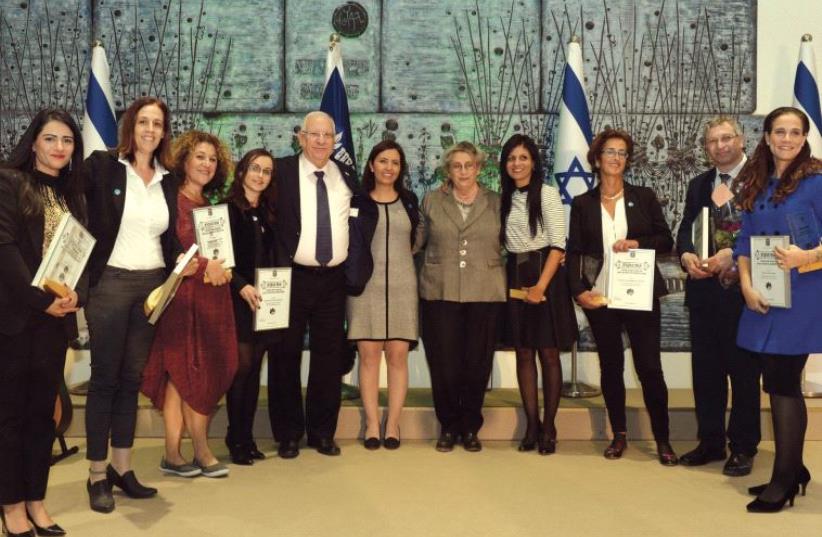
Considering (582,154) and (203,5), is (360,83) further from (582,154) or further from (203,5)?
(582,154)

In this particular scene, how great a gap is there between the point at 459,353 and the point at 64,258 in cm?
225

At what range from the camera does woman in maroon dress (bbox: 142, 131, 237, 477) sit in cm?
387

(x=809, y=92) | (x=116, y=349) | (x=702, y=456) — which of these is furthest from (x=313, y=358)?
(x=809, y=92)

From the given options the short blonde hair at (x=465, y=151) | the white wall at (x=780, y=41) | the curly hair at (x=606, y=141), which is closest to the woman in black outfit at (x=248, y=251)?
the short blonde hair at (x=465, y=151)

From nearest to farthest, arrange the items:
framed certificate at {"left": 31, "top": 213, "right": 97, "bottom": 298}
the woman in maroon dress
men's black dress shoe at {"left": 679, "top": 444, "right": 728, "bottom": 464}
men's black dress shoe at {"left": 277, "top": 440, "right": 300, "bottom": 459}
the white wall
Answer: framed certificate at {"left": 31, "top": 213, "right": 97, "bottom": 298} → the woman in maroon dress → men's black dress shoe at {"left": 679, "top": 444, "right": 728, "bottom": 464} → men's black dress shoe at {"left": 277, "top": 440, "right": 300, "bottom": 459} → the white wall

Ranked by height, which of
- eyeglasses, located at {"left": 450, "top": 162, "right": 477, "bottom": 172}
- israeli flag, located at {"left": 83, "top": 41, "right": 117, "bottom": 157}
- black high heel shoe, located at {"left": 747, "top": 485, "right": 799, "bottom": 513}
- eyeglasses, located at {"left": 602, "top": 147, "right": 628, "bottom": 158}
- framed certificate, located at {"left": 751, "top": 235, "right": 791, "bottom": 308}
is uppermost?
israeli flag, located at {"left": 83, "top": 41, "right": 117, "bottom": 157}

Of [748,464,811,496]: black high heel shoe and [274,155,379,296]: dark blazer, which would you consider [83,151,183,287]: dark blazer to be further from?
[748,464,811,496]: black high heel shoe

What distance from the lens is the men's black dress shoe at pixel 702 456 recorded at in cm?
430

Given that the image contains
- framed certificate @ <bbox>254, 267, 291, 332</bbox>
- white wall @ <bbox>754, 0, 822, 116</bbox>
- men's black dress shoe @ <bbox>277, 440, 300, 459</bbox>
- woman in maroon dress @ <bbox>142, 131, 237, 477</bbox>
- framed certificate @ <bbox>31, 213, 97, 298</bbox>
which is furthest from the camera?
white wall @ <bbox>754, 0, 822, 116</bbox>

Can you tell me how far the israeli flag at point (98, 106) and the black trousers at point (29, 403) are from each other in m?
2.65

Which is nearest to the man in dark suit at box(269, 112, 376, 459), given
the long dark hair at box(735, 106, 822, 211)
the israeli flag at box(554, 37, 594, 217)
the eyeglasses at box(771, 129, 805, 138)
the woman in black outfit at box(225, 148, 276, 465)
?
the woman in black outfit at box(225, 148, 276, 465)

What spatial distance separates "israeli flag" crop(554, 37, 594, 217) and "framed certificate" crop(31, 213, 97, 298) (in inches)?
126

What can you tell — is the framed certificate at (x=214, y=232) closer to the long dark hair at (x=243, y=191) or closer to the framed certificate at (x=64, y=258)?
the long dark hair at (x=243, y=191)

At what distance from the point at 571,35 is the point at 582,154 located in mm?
918
